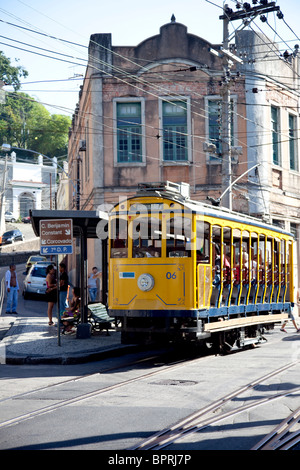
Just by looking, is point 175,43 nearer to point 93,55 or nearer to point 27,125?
point 93,55

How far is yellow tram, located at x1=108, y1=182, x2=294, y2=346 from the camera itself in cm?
1370

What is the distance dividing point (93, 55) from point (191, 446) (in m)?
24.1

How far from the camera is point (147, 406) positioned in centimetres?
907

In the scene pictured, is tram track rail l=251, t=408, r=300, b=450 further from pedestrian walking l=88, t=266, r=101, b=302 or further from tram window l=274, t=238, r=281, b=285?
pedestrian walking l=88, t=266, r=101, b=302

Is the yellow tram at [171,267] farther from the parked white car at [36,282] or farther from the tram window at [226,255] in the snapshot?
the parked white car at [36,282]

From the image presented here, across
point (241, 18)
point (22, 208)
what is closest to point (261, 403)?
point (241, 18)

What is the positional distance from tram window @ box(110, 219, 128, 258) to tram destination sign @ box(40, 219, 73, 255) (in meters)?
1.24

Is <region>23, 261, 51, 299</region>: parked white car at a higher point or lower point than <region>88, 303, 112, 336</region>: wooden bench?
higher

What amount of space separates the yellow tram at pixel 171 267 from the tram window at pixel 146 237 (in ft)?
0.07

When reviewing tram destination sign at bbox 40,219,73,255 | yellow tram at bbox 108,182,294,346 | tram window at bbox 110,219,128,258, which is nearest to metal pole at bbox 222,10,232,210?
yellow tram at bbox 108,182,294,346

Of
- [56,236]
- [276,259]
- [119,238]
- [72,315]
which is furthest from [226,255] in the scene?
[72,315]

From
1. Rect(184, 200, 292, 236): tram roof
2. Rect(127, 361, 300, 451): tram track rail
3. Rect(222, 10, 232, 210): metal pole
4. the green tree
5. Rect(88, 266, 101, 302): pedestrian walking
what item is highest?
the green tree

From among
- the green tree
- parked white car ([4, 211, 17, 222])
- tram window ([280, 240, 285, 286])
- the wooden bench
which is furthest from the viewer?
the green tree

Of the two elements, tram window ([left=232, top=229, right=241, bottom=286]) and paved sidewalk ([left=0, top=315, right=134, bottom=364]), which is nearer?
paved sidewalk ([left=0, top=315, right=134, bottom=364])
